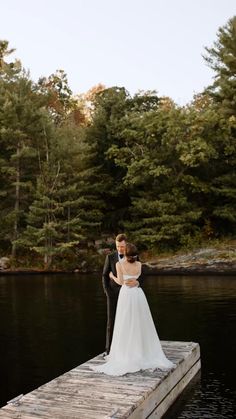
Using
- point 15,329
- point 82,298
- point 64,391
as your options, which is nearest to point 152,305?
point 82,298

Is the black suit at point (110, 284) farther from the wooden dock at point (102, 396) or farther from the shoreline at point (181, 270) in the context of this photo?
the shoreline at point (181, 270)

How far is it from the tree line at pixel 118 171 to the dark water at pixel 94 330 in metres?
9.98

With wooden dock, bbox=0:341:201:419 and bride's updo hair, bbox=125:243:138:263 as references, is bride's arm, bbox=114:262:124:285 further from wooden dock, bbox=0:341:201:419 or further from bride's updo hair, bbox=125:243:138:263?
wooden dock, bbox=0:341:201:419

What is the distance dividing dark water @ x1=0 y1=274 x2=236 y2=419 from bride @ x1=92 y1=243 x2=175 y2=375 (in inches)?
38.6

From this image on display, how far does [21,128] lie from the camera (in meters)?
38.7

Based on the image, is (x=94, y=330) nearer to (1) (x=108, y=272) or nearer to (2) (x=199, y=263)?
(1) (x=108, y=272)

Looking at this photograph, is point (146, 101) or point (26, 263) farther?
point (146, 101)

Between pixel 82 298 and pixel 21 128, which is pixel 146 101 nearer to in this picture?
pixel 21 128

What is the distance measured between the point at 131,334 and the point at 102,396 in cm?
150

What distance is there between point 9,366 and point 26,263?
25.5m

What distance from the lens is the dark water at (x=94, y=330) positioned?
958 centimetres

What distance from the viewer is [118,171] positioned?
40969 millimetres

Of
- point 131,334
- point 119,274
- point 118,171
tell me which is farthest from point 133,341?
point 118,171

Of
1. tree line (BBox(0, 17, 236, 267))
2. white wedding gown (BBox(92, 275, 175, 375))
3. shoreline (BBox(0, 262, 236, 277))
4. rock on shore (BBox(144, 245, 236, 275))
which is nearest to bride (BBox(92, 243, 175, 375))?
white wedding gown (BBox(92, 275, 175, 375))
